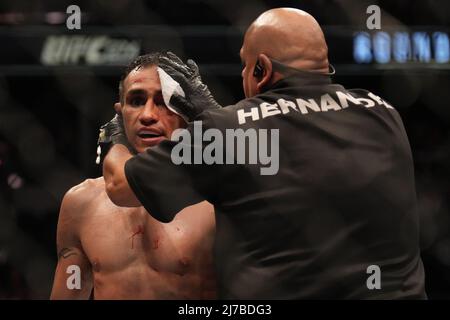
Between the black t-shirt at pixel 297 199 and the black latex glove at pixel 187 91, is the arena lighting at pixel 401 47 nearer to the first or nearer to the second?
the black latex glove at pixel 187 91

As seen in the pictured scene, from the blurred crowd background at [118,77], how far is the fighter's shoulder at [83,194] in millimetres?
881

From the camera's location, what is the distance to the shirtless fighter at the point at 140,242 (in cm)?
136

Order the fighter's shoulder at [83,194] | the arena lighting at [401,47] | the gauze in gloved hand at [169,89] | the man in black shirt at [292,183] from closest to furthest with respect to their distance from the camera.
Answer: the man in black shirt at [292,183] < the gauze in gloved hand at [169,89] < the fighter's shoulder at [83,194] < the arena lighting at [401,47]

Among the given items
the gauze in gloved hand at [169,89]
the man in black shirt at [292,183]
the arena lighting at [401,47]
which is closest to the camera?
the man in black shirt at [292,183]

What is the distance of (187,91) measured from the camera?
1356mm

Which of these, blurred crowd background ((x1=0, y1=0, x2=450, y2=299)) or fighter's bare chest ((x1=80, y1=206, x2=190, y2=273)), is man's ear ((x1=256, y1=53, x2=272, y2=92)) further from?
blurred crowd background ((x1=0, y1=0, x2=450, y2=299))

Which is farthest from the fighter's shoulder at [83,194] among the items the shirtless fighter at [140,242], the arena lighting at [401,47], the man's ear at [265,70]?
the arena lighting at [401,47]

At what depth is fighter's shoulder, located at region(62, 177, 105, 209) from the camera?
4.88 feet

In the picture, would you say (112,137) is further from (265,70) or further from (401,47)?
(401,47)

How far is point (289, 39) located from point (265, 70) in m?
0.05

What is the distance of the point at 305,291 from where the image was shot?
44.0 inches

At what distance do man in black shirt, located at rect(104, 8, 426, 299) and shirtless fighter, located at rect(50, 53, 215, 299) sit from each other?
197mm

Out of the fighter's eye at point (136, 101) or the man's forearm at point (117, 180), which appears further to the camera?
the fighter's eye at point (136, 101)

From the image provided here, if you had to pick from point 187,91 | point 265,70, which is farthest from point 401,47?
point 265,70
